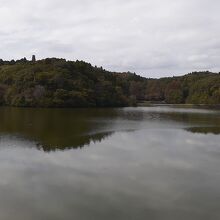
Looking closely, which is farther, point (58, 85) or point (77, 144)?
point (58, 85)

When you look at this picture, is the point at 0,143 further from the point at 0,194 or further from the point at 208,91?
the point at 208,91

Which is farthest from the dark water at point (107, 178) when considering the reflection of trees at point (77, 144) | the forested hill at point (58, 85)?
the forested hill at point (58, 85)

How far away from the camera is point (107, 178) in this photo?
1395cm

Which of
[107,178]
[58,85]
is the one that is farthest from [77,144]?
[58,85]

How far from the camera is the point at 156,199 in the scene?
37.6 ft

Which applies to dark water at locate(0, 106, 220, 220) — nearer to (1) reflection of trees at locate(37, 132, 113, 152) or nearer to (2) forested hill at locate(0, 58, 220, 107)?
(1) reflection of trees at locate(37, 132, 113, 152)

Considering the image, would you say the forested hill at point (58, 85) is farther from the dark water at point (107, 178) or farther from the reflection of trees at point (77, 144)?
the dark water at point (107, 178)

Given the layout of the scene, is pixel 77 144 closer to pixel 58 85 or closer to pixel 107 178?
pixel 107 178

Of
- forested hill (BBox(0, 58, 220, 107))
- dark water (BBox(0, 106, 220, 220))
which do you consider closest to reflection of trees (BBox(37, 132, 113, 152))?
dark water (BBox(0, 106, 220, 220))

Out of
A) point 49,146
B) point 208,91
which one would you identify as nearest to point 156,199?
point 49,146

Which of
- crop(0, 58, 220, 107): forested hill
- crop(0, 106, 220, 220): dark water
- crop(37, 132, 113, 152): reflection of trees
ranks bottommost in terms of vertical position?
crop(0, 106, 220, 220): dark water

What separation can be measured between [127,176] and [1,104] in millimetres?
60719

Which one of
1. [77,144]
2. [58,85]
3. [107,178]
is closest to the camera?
[107,178]

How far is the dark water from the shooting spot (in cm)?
1037
